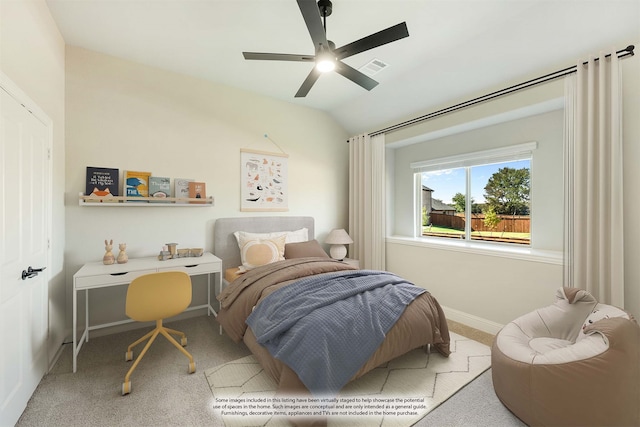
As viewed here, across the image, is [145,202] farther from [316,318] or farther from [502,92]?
[502,92]

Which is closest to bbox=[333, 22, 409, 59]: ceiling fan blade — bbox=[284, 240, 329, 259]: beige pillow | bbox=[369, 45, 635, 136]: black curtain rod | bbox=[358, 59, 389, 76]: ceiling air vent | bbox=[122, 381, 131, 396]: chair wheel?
bbox=[358, 59, 389, 76]: ceiling air vent

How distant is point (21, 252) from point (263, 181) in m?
2.42

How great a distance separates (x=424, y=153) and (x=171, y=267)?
11.6 ft

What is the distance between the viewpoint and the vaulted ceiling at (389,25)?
6.83 feet

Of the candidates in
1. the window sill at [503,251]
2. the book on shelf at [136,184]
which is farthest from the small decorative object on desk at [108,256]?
the window sill at [503,251]

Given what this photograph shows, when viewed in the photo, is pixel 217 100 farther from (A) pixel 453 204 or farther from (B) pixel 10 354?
(A) pixel 453 204

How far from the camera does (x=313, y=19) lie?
169cm

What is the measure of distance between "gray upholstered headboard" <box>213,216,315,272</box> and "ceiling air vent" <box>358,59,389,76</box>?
6.96 feet

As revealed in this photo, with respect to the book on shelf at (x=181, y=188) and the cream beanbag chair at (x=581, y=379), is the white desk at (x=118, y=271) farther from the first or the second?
the cream beanbag chair at (x=581, y=379)

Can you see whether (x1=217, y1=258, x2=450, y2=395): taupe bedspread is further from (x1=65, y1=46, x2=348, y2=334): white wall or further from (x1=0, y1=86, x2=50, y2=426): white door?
(x1=0, y1=86, x2=50, y2=426): white door

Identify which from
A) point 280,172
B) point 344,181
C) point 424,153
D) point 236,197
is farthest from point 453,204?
point 236,197

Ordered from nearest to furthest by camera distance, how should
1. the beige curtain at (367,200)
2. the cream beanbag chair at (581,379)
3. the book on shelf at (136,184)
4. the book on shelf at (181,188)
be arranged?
the cream beanbag chair at (581,379)
the book on shelf at (136,184)
the book on shelf at (181,188)
the beige curtain at (367,200)

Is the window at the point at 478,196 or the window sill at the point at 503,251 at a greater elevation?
the window at the point at 478,196

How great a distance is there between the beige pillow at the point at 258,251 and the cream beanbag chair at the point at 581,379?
2273mm
